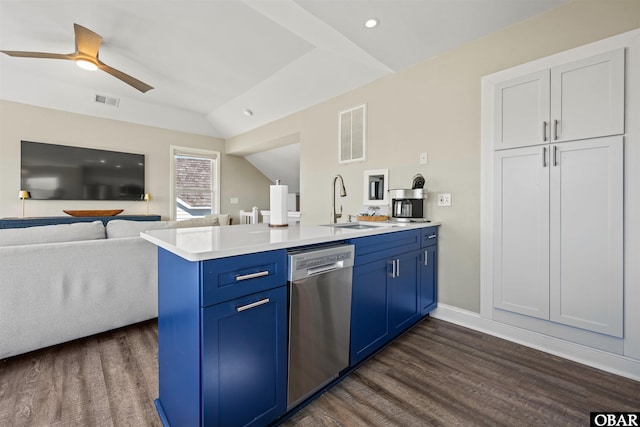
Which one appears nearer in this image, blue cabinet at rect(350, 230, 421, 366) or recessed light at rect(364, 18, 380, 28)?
blue cabinet at rect(350, 230, 421, 366)

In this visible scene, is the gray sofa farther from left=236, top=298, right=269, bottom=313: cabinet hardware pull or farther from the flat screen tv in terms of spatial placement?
the flat screen tv

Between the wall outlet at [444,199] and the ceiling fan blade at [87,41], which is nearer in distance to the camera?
the ceiling fan blade at [87,41]

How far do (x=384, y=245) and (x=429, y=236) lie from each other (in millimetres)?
814

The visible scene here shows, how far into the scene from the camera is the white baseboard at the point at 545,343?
1.81 m

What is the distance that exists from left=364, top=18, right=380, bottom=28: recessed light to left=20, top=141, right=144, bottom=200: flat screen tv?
4.69 meters

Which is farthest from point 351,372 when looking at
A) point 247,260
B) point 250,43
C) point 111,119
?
point 111,119

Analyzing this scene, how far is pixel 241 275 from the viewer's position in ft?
3.79

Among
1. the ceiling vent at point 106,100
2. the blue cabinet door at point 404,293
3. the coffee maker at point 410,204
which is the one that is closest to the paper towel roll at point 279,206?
the blue cabinet door at point 404,293

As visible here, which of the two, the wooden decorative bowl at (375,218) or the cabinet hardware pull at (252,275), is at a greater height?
the wooden decorative bowl at (375,218)

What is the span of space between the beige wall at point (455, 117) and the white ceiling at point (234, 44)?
14 cm

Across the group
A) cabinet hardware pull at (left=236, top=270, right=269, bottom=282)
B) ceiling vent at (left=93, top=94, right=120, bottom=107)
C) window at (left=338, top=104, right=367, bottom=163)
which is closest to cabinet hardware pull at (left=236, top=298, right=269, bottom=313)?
cabinet hardware pull at (left=236, top=270, right=269, bottom=282)

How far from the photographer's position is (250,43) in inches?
124

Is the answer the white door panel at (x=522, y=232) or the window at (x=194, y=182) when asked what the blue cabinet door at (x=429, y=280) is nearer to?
the white door panel at (x=522, y=232)

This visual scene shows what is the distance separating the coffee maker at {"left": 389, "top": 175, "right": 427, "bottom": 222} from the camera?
264 centimetres
